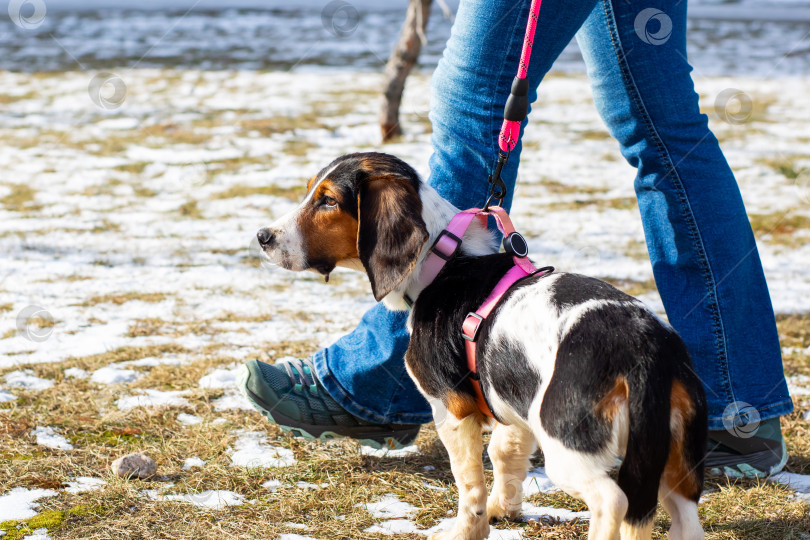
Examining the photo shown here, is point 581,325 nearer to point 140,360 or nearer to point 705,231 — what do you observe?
point 705,231

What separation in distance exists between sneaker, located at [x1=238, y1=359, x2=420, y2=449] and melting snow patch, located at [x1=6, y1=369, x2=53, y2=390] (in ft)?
3.97

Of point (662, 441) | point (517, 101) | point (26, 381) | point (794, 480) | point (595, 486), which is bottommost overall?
point (26, 381)

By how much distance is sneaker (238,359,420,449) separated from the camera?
2.99 metres

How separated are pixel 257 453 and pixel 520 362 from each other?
1.31 metres

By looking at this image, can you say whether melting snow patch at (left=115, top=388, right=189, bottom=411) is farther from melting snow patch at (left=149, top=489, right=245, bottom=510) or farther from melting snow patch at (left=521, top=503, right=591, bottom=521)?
melting snow patch at (left=521, top=503, right=591, bottom=521)

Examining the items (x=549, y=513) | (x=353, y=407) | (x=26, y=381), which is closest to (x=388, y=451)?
(x=353, y=407)

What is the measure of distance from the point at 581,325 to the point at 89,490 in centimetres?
173

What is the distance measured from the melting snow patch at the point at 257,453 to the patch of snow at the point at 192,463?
0.11 meters

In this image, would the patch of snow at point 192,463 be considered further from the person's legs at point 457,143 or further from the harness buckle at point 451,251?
the harness buckle at point 451,251

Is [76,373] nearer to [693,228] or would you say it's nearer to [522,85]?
[522,85]

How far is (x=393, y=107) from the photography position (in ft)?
30.2

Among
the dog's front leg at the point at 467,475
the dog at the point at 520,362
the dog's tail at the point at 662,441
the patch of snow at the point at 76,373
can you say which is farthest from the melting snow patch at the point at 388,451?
the patch of snow at the point at 76,373

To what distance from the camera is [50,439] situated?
3.12m

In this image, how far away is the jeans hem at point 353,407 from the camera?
10.0 feet
